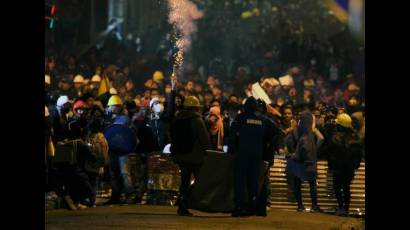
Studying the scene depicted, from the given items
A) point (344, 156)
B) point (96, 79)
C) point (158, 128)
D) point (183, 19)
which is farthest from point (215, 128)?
point (183, 19)

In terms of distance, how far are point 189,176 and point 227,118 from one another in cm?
445

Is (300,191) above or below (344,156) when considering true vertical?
below

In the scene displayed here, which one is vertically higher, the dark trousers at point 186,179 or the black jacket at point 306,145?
the black jacket at point 306,145

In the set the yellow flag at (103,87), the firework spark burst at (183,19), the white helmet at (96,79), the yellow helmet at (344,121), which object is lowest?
the yellow helmet at (344,121)

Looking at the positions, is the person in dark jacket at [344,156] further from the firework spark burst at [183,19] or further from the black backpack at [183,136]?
the firework spark burst at [183,19]

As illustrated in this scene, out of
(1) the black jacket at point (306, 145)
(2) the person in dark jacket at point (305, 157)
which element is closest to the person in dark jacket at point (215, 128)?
(2) the person in dark jacket at point (305, 157)

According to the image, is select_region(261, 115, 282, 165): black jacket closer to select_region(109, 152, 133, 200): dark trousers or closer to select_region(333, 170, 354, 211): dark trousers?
select_region(333, 170, 354, 211): dark trousers

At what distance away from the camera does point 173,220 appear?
1895 centimetres

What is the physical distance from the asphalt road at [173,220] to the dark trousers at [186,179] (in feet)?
1.06

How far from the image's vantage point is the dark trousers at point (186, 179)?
19.8m

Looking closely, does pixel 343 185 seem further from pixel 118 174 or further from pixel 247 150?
pixel 118 174

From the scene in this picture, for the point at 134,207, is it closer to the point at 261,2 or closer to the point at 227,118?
the point at 227,118

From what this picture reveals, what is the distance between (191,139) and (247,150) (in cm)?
91

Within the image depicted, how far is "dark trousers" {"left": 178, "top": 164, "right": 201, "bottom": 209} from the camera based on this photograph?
19.8 metres
